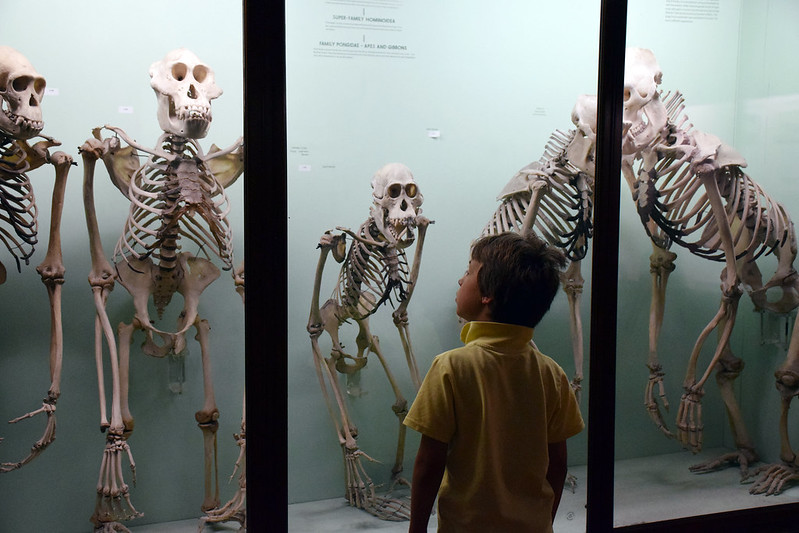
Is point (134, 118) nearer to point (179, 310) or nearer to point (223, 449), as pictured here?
point (179, 310)

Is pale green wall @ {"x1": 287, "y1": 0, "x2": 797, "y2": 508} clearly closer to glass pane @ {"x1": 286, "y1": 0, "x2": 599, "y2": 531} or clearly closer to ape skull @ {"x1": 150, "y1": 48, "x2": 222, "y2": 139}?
glass pane @ {"x1": 286, "y1": 0, "x2": 599, "y2": 531}

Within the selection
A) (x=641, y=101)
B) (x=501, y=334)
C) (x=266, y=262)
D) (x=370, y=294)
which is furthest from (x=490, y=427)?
(x=641, y=101)

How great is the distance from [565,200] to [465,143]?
487 mm

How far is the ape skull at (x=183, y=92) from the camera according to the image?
7.14 feet

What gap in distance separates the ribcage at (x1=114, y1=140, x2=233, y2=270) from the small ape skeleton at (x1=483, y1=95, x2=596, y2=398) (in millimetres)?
922

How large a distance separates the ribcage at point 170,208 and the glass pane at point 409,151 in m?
0.25

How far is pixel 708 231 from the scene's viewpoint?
285 centimetres

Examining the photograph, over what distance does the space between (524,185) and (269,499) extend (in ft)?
4.56

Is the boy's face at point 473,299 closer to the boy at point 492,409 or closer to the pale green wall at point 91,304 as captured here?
the boy at point 492,409

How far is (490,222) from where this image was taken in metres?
2.53

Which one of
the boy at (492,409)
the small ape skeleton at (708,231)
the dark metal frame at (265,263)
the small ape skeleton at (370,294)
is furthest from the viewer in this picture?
the small ape skeleton at (708,231)

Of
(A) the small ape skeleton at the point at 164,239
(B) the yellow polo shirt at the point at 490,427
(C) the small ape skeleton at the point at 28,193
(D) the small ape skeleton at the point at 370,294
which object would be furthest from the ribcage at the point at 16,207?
(B) the yellow polo shirt at the point at 490,427

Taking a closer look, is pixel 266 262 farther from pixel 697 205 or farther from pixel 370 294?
pixel 697 205

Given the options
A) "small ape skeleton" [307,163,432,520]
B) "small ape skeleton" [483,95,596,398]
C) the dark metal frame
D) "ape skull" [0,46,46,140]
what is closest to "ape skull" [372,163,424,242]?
"small ape skeleton" [307,163,432,520]
